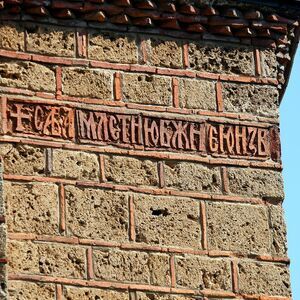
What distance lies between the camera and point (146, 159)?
1686 cm

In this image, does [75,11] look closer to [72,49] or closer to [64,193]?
Answer: [72,49]

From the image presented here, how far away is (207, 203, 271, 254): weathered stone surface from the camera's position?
16828mm

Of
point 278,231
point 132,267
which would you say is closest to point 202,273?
point 132,267

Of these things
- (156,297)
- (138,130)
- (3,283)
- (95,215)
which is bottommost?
(3,283)

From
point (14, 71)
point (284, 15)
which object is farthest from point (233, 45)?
point (14, 71)

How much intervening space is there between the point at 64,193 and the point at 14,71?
0.89m

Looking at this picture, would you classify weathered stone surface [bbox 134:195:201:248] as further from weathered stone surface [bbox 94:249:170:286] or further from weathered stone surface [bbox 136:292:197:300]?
weathered stone surface [bbox 136:292:197:300]

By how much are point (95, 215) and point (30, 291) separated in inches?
28.9

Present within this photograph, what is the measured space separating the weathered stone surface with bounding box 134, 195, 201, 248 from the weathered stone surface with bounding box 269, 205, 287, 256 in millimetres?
534

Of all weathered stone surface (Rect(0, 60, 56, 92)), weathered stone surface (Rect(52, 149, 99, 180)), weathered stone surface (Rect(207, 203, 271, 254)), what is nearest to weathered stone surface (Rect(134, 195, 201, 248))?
weathered stone surface (Rect(207, 203, 271, 254))

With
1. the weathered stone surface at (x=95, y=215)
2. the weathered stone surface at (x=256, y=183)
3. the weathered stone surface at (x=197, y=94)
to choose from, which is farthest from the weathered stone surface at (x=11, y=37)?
the weathered stone surface at (x=256, y=183)

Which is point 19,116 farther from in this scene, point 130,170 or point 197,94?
point 197,94

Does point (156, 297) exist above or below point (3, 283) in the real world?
above

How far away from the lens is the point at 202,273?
16.7 m
